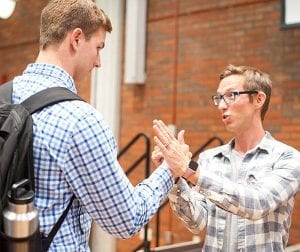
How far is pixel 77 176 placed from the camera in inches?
51.5

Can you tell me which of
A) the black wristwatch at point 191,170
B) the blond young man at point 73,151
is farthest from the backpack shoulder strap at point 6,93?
the black wristwatch at point 191,170

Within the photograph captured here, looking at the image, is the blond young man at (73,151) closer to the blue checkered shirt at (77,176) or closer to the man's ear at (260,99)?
the blue checkered shirt at (77,176)

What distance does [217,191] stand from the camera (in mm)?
1855

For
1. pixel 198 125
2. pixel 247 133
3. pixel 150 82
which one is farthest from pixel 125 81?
pixel 247 133

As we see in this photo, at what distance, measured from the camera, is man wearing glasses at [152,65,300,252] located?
1854 millimetres

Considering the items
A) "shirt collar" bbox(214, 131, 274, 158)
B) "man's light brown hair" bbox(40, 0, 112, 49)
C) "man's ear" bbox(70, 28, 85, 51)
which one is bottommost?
"shirt collar" bbox(214, 131, 274, 158)

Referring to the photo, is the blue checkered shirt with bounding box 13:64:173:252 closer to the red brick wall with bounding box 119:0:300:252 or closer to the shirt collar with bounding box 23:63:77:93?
the shirt collar with bounding box 23:63:77:93

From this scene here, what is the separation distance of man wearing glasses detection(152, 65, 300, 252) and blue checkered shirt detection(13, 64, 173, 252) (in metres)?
0.36

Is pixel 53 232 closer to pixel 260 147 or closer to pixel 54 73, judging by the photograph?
pixel 54 73

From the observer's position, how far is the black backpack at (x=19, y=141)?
124 cm

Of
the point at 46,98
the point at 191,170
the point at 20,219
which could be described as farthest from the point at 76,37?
the point at 191,170

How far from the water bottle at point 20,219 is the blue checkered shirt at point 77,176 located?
0.07 m

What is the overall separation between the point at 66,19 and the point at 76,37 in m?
0.06

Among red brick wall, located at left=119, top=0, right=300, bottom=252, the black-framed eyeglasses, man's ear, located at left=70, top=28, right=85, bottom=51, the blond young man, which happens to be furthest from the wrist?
red brick wall, located at left=119, top=0, right=300, bottom=252
